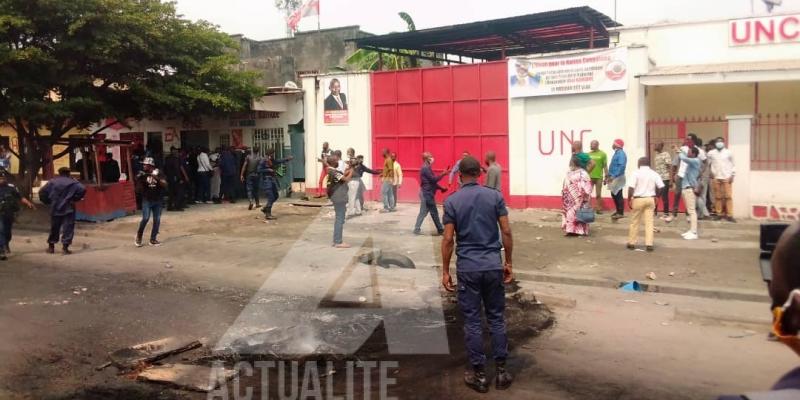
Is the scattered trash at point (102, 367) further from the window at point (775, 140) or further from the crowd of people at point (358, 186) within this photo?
the window at point (775, 140)

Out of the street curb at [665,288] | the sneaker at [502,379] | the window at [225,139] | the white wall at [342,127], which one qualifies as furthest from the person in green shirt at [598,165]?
the window at [225,139]

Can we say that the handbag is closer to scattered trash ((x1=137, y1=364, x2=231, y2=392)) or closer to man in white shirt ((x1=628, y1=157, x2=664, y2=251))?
man in white shirt ((x1=628, y1=157, x2=664, y2=251))

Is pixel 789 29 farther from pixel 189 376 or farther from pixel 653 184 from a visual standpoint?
pixel 189 376

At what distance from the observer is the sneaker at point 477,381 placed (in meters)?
4.99

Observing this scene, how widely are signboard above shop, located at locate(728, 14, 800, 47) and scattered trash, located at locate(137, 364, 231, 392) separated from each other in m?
13.9

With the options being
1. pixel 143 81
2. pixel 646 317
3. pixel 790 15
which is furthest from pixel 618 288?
pixel 143 81

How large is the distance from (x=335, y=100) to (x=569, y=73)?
6834 mm

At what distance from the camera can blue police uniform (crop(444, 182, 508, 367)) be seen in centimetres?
513

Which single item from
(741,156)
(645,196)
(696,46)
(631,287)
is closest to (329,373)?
(631,287)

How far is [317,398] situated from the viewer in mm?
4977

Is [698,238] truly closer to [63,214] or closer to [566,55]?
[566,55]

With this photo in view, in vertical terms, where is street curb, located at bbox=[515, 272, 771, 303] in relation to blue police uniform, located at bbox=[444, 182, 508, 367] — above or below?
below

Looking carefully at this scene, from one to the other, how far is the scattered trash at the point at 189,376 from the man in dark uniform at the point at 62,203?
22.3 feet

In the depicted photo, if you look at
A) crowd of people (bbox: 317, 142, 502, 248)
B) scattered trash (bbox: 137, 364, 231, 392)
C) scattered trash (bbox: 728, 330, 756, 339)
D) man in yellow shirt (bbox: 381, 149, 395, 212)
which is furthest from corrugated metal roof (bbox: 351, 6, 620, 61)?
scattered trash (bbox: 137, 364, 231, 392)
